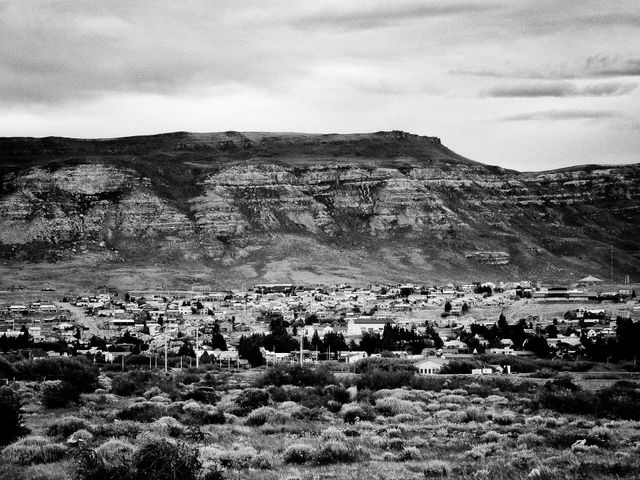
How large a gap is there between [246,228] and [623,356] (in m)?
109

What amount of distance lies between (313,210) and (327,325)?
82116 mm

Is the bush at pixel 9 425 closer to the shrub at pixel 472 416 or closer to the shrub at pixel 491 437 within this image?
the shrub at pixel 491 437

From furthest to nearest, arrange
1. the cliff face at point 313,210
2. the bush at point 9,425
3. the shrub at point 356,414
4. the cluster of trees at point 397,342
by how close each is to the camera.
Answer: the cliff face at point 313,210, the cluster of trees at point 397,342, the shrub at point 356,414, the bush at point 9,425

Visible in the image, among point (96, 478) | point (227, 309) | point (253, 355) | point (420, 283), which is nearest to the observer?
point (96, 478)

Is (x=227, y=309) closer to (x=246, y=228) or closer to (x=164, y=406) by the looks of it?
(x=246, y=228)

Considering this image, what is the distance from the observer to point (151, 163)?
17850cm

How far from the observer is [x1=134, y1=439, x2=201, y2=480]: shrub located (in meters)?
14.5

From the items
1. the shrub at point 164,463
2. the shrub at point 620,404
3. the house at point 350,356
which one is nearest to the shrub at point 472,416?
the shrub at point 620,404

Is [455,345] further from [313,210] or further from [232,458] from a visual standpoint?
[313,210]

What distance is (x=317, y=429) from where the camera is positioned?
24.4m

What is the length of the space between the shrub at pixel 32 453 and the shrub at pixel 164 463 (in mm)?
4067

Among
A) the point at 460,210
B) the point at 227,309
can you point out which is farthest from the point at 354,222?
the point at 227,309

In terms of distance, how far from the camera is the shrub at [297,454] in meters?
19.1

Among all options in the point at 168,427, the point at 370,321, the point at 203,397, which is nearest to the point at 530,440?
the point at 168,427
